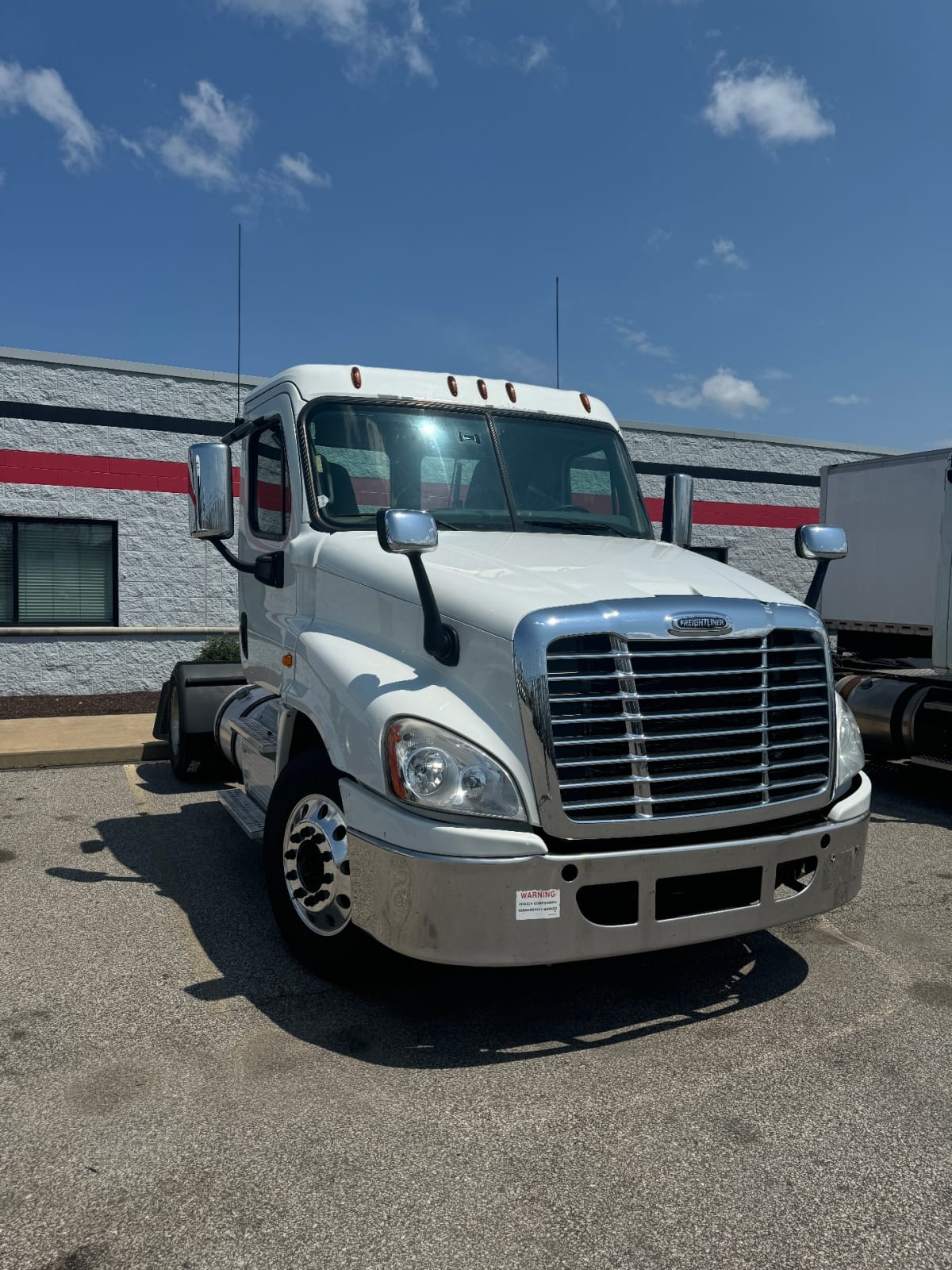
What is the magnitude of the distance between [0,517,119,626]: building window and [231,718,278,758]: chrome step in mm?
7510

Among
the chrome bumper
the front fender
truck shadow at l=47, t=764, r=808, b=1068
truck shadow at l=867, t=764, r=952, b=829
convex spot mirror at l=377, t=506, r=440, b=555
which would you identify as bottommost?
truck shadow at l=867, t=764, r=952, b=829

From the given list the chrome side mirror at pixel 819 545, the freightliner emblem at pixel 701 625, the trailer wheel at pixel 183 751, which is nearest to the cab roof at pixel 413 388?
the chrome side mirror at pixel 819 545

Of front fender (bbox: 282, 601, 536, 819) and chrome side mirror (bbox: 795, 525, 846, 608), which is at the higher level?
chrome side mirror (bbox: 795, 525, 846, 608)

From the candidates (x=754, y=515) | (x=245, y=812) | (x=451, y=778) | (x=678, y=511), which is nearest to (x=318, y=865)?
(x=451, y=778)

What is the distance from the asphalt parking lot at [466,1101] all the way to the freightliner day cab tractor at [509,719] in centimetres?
44

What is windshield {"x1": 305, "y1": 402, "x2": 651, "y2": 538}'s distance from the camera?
193 inches

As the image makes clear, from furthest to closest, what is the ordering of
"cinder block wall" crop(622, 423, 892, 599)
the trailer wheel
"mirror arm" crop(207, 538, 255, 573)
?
"cinder block wall" crop(622, 423, 892, 599)
the trailer wheel
"mirror arm" crop(207, 538, 255, 573)

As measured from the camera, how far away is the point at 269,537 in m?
5.46

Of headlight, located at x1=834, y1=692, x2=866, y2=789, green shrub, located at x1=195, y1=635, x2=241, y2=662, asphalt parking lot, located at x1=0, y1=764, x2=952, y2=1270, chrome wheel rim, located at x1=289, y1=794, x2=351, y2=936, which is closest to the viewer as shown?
asphalt parking lot, located at x1=0, y1=764, x2=952, y2=1270

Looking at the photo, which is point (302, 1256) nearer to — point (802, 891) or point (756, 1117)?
point (756, 1117)

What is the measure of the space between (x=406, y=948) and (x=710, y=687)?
4.85ft

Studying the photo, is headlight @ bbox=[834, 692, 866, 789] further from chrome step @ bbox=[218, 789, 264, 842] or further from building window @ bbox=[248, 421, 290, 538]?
building window @ bbox=[248, 421, 290, 538]

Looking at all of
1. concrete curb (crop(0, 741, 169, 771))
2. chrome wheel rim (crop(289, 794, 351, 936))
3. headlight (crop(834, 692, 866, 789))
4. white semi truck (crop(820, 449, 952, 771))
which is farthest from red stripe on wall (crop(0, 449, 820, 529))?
chrome wheel rim (crop(289, 794, 351, 936))

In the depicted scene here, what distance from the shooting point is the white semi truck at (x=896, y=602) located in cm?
853
